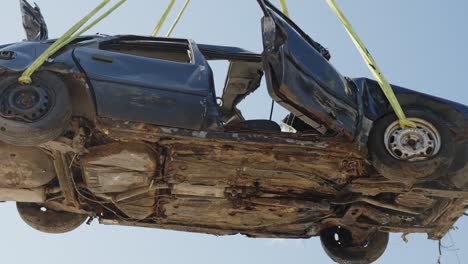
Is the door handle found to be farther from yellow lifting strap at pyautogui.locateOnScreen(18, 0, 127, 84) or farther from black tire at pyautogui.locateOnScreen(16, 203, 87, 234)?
black tire at pyautogui.locateOnScreen(16, 203, 87, 234)

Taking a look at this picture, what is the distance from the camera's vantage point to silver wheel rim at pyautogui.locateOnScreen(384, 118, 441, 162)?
832cm

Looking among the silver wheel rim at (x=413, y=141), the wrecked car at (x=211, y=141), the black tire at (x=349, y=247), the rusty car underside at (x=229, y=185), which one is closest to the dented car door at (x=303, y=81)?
the wrecked car at (x=211, y=141)

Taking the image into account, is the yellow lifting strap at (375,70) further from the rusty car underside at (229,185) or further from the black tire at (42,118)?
the black tire at (42,118)

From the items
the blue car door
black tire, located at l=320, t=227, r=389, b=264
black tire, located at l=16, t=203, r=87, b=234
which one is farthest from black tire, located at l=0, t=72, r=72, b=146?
black tire, located at l=320, t=227, r=389, b=264

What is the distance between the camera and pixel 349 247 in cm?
1027

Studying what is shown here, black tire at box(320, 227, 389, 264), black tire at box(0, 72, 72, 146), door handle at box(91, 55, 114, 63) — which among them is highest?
door handle at box(91, 55, 114, 63)

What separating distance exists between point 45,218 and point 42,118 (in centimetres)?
240

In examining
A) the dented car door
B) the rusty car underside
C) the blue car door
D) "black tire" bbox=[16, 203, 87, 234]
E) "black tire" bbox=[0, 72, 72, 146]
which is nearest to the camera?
"black tire" bbox=[0, 72, 72, 146]

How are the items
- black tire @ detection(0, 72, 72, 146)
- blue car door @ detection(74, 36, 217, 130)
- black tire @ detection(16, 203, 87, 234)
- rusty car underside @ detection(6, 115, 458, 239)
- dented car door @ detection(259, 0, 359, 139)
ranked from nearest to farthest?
black tire @ detection(0, 72, 72, 146) < blue car door @ detection(74, 36, 217, 130) < dented car door @ detection(259, 0, 359, 139) < rusty car underside @ detection(6, 115, 458, 239) < black tire @ detection(16, 203, 87, 234)

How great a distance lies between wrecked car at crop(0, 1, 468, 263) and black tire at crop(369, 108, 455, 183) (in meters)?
0.01

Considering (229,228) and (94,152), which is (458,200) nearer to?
(229,228)

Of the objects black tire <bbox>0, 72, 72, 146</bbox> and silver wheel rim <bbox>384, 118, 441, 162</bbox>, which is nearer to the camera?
black tire <bbox>0, 72, 72, 146</bbox>

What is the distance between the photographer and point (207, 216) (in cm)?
949

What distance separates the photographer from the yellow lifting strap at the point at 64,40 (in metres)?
8.05
